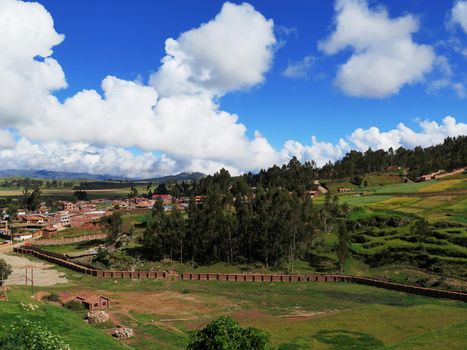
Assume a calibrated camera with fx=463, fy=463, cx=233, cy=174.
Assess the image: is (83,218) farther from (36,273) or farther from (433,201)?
(433,201)

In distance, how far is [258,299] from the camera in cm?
8025

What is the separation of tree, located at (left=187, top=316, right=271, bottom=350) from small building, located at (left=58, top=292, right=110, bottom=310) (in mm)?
43464

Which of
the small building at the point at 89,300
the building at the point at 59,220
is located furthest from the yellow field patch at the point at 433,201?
the building at the point at 59,220

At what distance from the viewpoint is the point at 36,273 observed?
343ft

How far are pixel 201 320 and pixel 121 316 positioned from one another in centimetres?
1150

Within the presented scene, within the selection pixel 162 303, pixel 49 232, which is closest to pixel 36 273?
pixel 162 303

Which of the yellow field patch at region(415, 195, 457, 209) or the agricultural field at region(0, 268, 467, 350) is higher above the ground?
the yellow field patch at region(415, 195, 457, 209)

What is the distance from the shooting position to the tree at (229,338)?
2950cm

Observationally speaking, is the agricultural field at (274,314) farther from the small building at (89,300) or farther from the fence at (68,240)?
the fence at (68,240)

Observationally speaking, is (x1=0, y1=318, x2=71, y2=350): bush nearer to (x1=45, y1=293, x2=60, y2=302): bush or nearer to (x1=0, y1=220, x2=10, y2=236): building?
(x1=45, y1=293, x2=60, y2=302): bush

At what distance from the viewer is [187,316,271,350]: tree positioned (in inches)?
1161

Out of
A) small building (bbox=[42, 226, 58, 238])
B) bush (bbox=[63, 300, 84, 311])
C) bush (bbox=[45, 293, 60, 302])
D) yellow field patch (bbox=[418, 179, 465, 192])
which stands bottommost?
bush (bbox=[63, 300, 84, 311])

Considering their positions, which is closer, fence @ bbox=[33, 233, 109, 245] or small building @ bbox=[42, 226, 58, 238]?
fence @ bbox=[33, 233, 109, 245]

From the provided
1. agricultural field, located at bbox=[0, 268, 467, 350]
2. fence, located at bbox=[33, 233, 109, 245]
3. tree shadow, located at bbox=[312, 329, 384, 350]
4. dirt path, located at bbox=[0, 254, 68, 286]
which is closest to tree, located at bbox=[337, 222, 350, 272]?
agricultural field, located at bbox=[0, 268, 467, 350]
